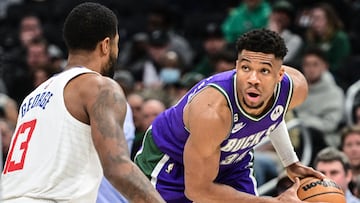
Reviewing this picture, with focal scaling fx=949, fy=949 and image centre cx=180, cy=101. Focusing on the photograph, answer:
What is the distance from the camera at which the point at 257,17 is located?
1062 centimetres

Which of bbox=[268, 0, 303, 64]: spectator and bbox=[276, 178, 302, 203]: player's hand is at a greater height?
bbox=[276, 178, 302, 203]: player's hand

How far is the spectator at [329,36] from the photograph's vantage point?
31.7 feet

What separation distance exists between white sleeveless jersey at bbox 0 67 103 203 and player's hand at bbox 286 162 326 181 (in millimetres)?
1687

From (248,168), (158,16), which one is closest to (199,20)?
(158,16)

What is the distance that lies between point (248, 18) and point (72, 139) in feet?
22.3

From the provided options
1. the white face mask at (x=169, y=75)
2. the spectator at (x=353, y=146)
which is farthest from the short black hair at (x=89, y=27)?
the white face mask at (x=169, y=75)

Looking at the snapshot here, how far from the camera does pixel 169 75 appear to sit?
10.0m

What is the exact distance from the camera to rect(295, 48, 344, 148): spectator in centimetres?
857

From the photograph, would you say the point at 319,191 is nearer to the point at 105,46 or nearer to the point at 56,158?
the point at 105,46

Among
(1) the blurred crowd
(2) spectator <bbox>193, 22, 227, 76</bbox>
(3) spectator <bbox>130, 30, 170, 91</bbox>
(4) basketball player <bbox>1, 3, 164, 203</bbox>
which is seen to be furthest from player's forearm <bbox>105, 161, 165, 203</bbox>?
(3) spectator <bbox>130, 30, 170, 91</bbox>

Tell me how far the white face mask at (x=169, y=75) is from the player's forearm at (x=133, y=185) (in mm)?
6027

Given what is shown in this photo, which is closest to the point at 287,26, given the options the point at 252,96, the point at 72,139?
the point at 252,96

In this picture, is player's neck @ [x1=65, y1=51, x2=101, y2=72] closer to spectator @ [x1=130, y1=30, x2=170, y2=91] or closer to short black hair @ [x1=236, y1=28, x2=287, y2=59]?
short black hair @ [x1=236, y1=28, x2=287, y2=59]

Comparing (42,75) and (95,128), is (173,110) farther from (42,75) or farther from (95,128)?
(42,75)
